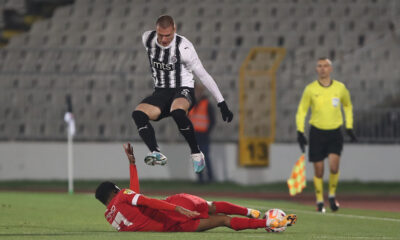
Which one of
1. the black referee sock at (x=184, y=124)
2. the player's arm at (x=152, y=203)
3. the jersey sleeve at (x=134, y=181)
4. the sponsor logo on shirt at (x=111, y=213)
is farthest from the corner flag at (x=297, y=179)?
the player's arm at (x=152, y=203)

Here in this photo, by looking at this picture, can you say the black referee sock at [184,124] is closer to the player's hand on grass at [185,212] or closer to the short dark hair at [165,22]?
the short dark hair at [165,22]

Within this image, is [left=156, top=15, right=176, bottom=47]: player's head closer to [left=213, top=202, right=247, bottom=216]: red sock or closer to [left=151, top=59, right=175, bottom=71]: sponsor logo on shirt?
[left=151, top=59, right=175, bottom=71]: sponsor logo on shirt

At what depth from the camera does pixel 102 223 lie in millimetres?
11727

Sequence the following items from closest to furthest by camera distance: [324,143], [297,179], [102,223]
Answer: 1. [102,223]
2. [324,143]
3. [297,179]

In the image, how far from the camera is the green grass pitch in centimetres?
949

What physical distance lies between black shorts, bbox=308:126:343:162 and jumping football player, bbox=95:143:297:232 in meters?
4.43

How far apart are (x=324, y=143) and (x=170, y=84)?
4.42 metres

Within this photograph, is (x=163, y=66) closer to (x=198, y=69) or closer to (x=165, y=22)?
(x=198, y=69)

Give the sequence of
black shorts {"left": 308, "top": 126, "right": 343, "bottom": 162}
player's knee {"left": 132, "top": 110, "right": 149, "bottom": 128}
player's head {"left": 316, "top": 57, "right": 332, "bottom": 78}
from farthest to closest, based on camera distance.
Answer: black shorts {"left": 308, "top": 126, "right": 343, "bottom": 162} < player's head {"left": 316, "top": 57, "right": 332, "bottom": 78} < player's knee {"left": 132, "top": 110, "right": 149, "bottom": 128}

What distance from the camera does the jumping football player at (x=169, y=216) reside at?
9484 millimetres

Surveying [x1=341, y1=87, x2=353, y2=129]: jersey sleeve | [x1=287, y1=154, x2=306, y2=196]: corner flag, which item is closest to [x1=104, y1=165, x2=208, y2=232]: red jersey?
[x1=341, y1=87, x2=353, y2=129]: jersey sleeve

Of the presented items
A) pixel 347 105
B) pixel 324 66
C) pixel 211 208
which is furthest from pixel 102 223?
pixel 347 105

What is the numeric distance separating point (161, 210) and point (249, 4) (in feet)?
48.4

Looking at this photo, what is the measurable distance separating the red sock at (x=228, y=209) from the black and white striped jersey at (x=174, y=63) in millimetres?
1248
